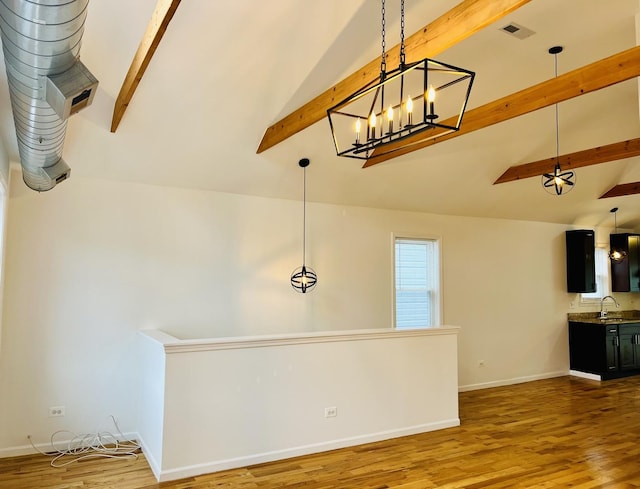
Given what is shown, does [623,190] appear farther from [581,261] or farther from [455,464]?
[455,464]

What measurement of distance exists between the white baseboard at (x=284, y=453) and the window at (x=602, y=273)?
5.02 m

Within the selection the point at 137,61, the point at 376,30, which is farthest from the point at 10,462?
the point at 376,30

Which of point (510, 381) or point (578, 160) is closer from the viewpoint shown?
point (578, 160)

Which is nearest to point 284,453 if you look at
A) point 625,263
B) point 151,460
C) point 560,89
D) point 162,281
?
point 151,460

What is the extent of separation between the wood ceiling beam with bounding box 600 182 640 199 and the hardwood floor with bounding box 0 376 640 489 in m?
3.20

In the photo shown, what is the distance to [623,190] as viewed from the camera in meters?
6.96

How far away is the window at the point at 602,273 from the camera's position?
848 centimetres

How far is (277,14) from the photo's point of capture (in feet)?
10.6

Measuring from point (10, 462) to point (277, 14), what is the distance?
420 cm

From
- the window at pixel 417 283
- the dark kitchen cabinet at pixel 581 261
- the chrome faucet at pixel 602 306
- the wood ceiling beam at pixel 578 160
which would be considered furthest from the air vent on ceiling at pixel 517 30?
the chrome faucet at pixel 602 306

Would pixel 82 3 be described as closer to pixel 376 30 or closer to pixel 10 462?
pixel 376 30

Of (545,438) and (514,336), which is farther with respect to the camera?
(514,336)

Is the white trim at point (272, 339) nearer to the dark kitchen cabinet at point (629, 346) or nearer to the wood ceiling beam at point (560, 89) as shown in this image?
the wood ceiling beam at point (560, 89)

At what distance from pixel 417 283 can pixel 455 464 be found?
2.94m
